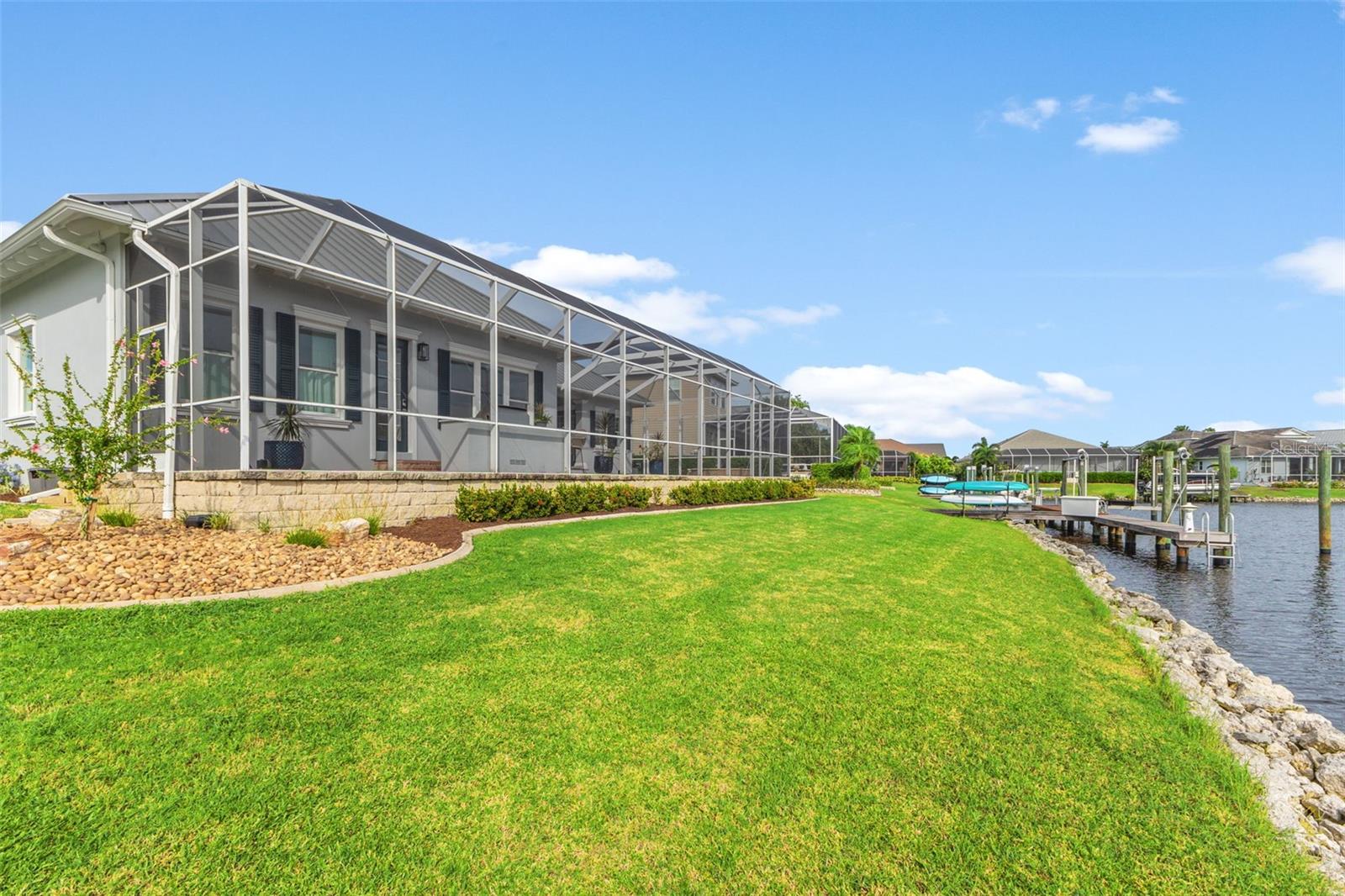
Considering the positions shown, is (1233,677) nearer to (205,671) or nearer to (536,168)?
(205,671)

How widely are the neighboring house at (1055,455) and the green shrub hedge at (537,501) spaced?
61745mm

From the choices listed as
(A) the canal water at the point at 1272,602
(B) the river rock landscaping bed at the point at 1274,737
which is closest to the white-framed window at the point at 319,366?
(B) the river rock landscaping bed at the point at 1274,737

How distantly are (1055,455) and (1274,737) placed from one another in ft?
Answer: 235

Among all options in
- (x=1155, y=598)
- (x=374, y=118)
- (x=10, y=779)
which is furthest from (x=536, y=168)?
(x=1155, y=598)

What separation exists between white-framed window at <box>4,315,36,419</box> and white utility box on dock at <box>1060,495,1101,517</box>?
30.2 meters

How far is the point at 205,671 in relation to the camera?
12.9ft

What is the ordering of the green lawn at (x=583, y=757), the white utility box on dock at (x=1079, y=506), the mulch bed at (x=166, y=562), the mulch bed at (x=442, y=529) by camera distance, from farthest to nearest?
the white utility box on dock at (x=1079, y=506)
the mulch bed at (x=442, y=529)
the mulch bed at (x=166, y=562)
the green lawn at (x=583, y=757)

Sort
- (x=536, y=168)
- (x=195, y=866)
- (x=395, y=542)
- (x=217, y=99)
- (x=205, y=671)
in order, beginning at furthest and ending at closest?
(x=536, y=168) < (x=217, y=99) < (x=395, y=542) < (x=205, y=671) < (x=195, y=866)

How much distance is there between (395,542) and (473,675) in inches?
169

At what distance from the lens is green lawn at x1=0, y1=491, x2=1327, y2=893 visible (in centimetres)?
273

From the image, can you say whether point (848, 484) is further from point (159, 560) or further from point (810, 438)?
point (159, 560)

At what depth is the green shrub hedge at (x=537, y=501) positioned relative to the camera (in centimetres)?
1033

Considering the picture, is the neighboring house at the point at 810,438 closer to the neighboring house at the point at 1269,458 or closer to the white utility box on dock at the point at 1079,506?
the white utility box on dock at the point at 1079,506

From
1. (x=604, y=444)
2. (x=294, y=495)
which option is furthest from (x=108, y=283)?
(x=604, y=444)
